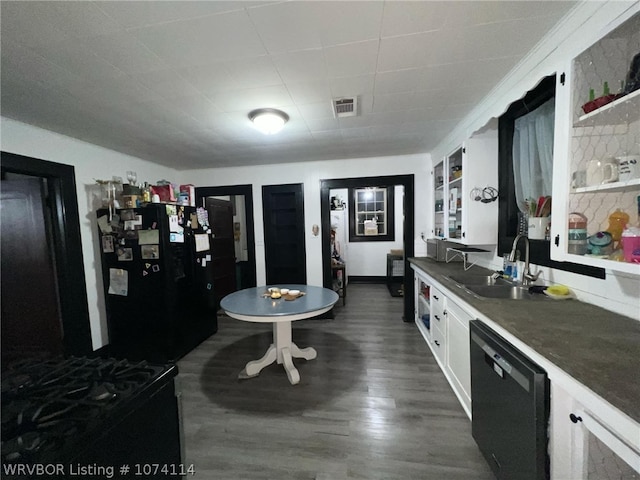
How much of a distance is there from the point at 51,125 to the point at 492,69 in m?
3.50

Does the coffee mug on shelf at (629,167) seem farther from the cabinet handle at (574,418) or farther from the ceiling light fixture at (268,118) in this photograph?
the ceiling light fixture at (268,118)

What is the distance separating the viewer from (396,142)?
295 cm

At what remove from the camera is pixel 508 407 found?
3.70ft

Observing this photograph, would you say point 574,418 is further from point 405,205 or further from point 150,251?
point 150,251

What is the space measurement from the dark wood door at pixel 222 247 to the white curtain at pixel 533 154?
374 centimetres

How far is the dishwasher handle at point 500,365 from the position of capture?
3.35 ft

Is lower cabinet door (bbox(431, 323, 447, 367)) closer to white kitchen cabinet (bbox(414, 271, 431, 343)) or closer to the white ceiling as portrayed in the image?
white kitchen cabinet (bbox(414, 271, 431, 343))

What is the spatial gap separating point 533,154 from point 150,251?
334cm

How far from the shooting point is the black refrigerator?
8.10 feet

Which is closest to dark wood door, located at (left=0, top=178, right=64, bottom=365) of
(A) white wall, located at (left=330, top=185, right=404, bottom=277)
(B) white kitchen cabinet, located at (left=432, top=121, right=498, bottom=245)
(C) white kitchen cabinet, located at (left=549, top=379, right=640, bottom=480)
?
(C) white kitchen cabinet, located at (left=549, top=379, right=640, bottom=480)

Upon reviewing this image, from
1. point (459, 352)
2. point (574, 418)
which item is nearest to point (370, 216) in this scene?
point (459, 352)

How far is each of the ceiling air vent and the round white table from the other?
1636 millimetres

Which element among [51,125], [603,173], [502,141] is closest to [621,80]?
[603,173]

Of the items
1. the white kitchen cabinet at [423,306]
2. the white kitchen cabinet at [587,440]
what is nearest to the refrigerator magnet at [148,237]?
the white kitchen cabinet at [423,306]
